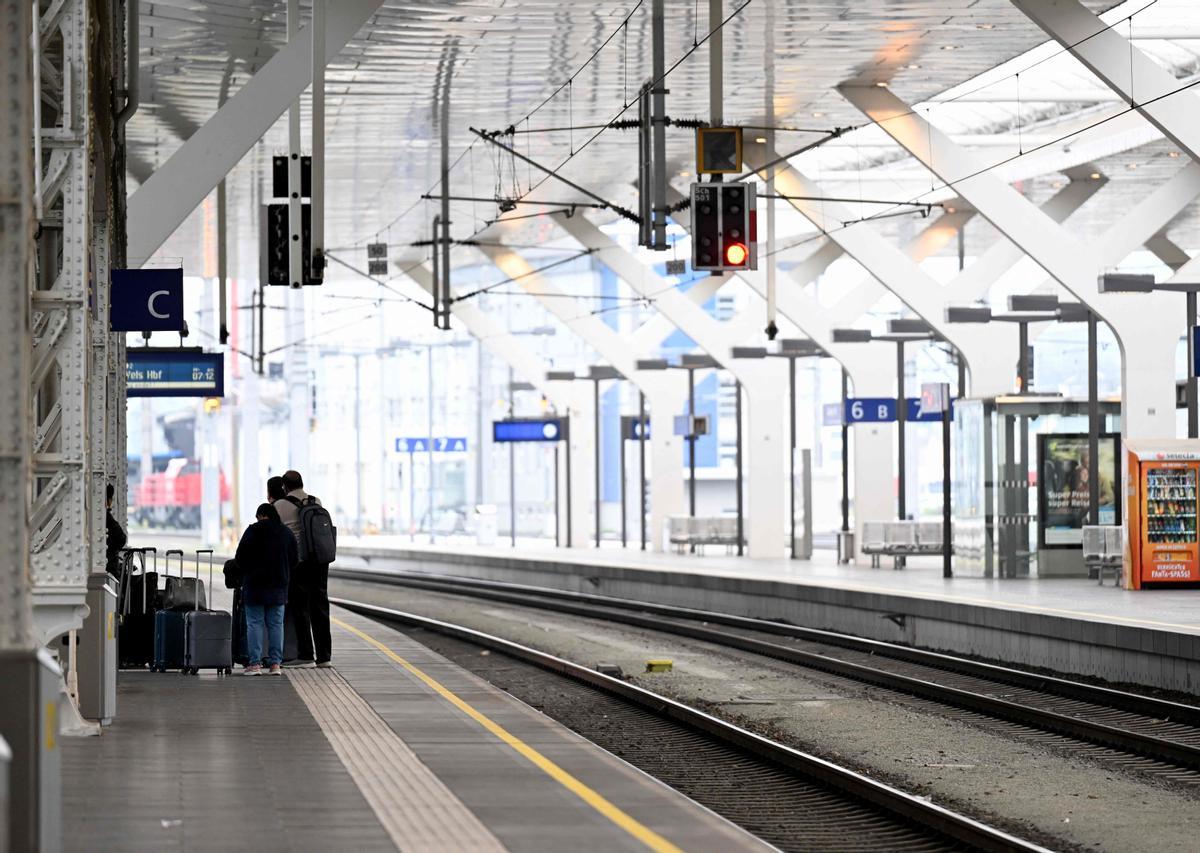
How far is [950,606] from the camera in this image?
→ 21625 mm

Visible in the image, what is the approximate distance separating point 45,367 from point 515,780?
317 centimetres

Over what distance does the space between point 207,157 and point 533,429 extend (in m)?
28.5

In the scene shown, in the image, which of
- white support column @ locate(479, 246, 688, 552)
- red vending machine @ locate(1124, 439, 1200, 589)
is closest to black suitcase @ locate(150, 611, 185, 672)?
red vending machine @ locate(1124, 439, 1200, 589)

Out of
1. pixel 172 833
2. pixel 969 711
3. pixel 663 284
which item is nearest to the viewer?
pixel 172 833

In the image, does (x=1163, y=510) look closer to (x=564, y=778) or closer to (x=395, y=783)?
(x=564, y=778)

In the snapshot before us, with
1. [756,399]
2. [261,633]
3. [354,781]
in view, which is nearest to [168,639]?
[261,633]

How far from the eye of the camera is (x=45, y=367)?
30.7 feet

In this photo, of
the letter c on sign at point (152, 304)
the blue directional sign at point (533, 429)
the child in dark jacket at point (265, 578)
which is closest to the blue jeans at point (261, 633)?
the child in dark jacket at point (265, 578)

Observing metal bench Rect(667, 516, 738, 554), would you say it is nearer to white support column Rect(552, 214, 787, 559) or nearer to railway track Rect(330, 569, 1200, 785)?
white support column Rect(552, 214, 787, 559)

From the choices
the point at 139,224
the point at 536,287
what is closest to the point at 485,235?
the point at 536,287

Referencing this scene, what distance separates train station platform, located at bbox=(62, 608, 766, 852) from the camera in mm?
7547

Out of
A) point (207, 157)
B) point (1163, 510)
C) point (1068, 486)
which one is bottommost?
point (1163, 510)

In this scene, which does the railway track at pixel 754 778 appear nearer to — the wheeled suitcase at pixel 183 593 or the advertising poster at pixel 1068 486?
the wheeled suitcase at pixel 183 593

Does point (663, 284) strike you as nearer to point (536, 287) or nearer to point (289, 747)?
point (536, 287)
